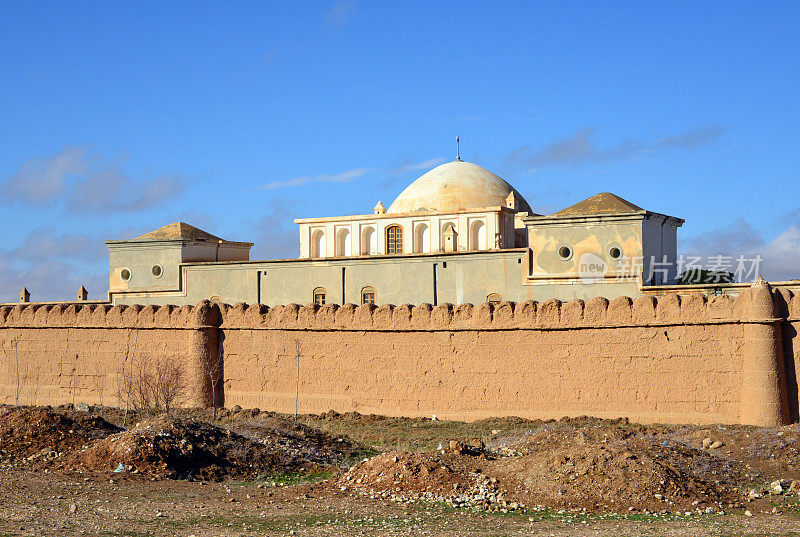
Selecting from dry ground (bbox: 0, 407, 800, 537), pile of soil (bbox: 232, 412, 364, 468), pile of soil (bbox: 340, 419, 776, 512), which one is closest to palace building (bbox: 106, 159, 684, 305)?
dry ground (bbox: 0, 407, 800, 537)

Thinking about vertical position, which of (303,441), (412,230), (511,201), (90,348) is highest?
(511,201)

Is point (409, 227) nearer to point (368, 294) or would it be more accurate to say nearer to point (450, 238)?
point (450, 238)

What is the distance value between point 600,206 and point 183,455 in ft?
62.5

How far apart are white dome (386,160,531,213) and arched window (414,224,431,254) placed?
2.28ft

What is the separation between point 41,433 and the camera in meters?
16.2

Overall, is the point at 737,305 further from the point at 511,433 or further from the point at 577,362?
the point at 511,433

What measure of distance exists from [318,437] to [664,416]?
6145 mm

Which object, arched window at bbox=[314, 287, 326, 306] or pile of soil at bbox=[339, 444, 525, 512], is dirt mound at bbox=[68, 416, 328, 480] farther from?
arched window at bbox=[314, 287, 326, 306]

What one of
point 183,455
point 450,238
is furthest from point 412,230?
point 183,455

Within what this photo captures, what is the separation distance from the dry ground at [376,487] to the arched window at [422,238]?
741 inches

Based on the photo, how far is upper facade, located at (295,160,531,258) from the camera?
116 feet

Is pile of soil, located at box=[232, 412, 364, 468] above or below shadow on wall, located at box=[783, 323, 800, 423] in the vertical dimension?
below

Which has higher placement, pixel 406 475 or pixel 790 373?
pixel 790 373

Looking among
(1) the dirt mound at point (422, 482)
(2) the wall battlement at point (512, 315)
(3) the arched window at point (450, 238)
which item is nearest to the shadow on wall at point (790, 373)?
(2) the wall battlement at point (512, 315)
